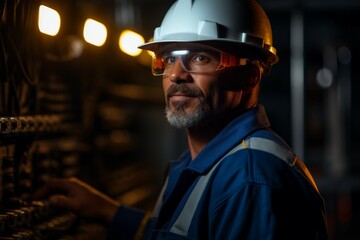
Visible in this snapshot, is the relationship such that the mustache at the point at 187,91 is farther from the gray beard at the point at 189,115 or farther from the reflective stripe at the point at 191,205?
the reflective stripe at the point at 191,205

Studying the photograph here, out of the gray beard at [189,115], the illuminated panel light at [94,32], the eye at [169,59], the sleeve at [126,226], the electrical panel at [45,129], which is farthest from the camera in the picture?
the illuminated panel light at [94,32]

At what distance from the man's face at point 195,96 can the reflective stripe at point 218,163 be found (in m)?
0.20

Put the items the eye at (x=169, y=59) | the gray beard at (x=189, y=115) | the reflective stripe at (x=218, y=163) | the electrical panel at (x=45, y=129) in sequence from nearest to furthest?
the reflective stripe at (x=218, y=163) → the gray beard at (x=189, y=115) → the eye at (x=169, y=59) → the electrical panel at (x=45, y=129)

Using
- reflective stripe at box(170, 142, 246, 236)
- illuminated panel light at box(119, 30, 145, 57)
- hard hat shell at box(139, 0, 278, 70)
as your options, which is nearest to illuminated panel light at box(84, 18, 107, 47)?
illuminated panel light at box(119, 30, 145, 57)

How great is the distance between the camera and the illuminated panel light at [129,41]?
402cm

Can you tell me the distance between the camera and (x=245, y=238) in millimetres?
1633

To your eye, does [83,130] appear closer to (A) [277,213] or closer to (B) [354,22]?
(A) [277,213]

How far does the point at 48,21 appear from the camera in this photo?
101 inches

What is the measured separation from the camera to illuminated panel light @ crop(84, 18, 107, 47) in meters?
3.25

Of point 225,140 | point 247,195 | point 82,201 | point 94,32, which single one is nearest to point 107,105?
point 94,32

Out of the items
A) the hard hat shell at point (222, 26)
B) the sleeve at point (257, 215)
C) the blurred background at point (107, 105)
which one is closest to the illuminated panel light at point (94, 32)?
the blurred background at point (107, 105)

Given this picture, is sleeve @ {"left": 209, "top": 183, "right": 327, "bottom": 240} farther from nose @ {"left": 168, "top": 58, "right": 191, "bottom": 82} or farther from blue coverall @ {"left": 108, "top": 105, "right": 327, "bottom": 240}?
nose @ {"left": 168, "top": 58, "right": 191, "bottom": 82}

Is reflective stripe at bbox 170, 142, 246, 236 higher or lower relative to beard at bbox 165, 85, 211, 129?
lower

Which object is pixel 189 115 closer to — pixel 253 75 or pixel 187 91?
pixel 187 91
